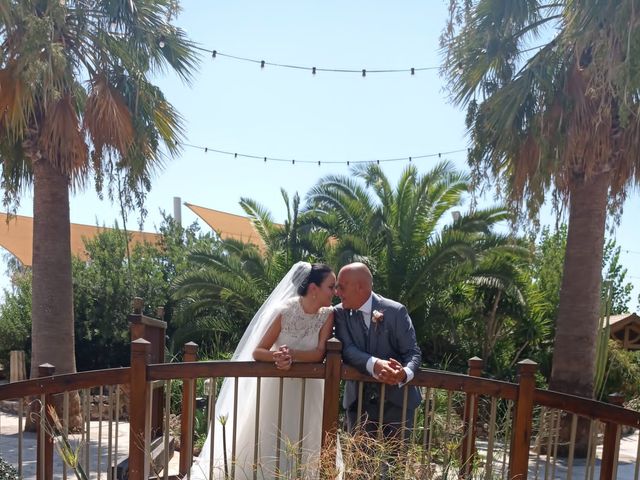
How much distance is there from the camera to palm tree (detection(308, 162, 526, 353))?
40.1ft

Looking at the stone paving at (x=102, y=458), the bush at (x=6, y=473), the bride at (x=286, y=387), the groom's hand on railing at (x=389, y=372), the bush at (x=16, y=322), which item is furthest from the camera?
the bush at (x=16, y=322)

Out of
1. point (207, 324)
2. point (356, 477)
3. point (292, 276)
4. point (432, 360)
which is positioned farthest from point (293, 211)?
point (356, 477)

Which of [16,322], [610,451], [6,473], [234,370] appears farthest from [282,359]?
[16,322]

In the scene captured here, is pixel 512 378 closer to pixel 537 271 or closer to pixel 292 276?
pixel 537 271

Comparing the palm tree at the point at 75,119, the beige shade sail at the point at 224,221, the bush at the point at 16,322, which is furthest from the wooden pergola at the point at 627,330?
the beige shade sail at the point at 224,221

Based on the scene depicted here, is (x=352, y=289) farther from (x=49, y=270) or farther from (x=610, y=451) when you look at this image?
(x=49, y=270)

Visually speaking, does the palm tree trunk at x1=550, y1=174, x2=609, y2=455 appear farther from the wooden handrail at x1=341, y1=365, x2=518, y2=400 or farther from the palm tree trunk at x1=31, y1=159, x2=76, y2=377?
the palm tree trunk at x1=31, y1=159, x2=76, y2=377

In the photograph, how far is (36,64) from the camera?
8.59 meters

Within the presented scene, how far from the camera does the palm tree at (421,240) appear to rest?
1221cm

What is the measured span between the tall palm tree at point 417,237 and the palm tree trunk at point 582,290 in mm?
2339

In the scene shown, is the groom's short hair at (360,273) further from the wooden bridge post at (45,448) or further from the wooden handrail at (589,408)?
the wooden bridge post at (45,448)

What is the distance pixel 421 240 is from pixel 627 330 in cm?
461

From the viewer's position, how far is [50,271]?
988cm

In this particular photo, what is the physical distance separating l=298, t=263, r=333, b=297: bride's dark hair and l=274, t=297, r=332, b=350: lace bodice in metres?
0.14
